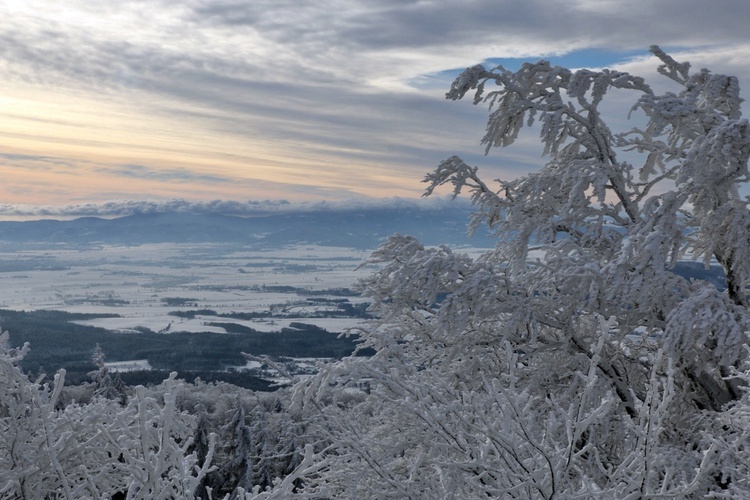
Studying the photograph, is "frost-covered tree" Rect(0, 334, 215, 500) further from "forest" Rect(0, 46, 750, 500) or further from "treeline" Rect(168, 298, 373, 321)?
"treeline" Rect(168, 298, 373, 321)

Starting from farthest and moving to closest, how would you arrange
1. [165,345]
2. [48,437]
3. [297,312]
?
[297,312] → [165,345] → [48,437]

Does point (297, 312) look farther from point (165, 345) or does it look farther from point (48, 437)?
point (48, 437)

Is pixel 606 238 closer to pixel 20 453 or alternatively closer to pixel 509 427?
pixel 509 427

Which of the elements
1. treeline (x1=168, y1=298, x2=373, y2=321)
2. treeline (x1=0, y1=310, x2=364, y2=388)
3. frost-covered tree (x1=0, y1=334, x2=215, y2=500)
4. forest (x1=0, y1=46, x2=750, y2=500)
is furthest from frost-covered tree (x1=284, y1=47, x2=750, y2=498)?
treeline (x1=168, y1=298, x2=373, y2=321)

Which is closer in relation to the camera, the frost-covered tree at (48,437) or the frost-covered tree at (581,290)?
the frost-covered tree at (48,437)

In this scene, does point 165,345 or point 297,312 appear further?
point 297,312

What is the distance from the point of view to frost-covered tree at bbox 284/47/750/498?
5754mm

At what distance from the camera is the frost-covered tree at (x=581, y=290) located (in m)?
5.75

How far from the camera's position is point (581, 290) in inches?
253

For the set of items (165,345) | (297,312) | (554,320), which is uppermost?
(554,320)

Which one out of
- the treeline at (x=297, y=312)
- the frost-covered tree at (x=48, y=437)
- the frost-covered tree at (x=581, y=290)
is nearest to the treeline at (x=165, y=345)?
the treeline at (x=297, y=312)

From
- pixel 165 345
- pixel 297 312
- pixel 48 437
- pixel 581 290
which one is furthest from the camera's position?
pixel 297 312

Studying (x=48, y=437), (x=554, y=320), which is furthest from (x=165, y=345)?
(x=48, y=437)

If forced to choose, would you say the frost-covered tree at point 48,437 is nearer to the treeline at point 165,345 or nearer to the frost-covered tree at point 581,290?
the frost-covered tree at point 581,290
